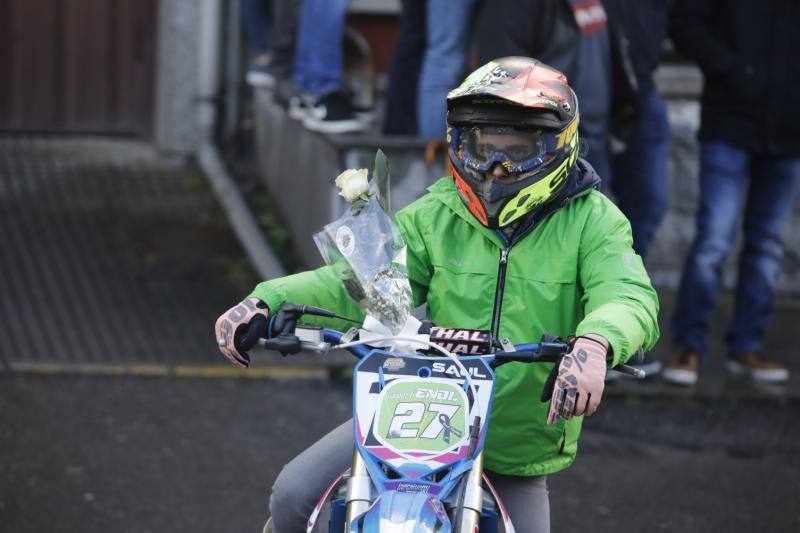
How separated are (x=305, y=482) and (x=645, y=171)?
358cm

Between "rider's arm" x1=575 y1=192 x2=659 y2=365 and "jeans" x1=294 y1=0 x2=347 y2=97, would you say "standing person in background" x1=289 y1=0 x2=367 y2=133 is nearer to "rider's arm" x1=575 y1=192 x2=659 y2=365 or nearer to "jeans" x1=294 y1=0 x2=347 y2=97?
"jeans" x1=294 y1=0 x2=347 y2=97

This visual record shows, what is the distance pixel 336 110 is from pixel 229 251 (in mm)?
1139

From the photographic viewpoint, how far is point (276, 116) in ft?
29.0

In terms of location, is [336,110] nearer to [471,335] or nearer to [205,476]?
[205,476]

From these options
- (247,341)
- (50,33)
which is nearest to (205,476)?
(247,341)

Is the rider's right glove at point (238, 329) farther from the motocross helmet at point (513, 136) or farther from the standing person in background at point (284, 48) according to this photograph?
Result: the standing person in background at point (284, 48)

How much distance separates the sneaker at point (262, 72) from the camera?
879 cm

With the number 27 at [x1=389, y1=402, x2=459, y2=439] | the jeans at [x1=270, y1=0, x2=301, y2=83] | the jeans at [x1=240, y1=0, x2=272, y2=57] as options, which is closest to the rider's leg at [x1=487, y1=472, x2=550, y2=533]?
the number 27 at [x1=389, y1=402, x2=459, y2=439]

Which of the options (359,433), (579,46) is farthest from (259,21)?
(359,433)

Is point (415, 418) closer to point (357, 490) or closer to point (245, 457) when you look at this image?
point (357, 490)

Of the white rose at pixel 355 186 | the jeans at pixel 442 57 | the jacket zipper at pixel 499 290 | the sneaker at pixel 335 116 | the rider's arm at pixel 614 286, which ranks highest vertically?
the white rose at pixel 355 186

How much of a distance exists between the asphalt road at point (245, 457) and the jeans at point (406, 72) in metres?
1.68

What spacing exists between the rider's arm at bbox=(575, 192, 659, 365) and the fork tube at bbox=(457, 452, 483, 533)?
39 cm

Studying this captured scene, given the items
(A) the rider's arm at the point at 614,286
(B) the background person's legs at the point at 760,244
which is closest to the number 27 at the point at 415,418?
(A) the rider's arm at the point at 614,286
